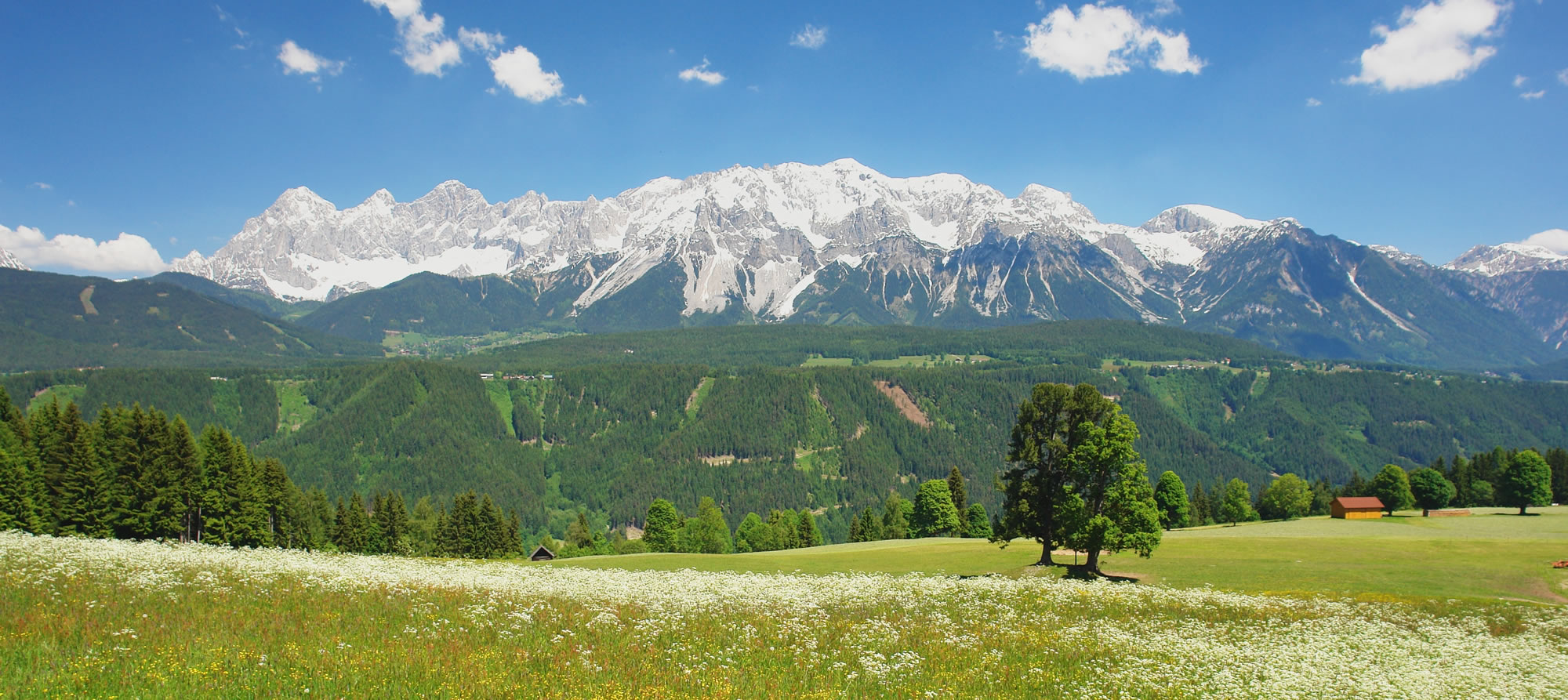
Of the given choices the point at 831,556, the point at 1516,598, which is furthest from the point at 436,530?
the point at 1516,598

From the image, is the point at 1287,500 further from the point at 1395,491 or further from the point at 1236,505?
the point at 1395,491

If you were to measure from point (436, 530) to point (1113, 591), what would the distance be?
79997 millimetres

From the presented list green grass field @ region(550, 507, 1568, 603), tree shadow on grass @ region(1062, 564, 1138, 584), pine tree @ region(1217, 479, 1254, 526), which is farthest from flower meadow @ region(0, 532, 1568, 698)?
pine tree @ region(1217, 479, 1254, 526)

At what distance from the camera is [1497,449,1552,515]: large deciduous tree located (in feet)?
280

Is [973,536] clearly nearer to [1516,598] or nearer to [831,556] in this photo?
[831,556]

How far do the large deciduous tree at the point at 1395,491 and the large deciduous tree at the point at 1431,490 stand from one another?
2.64 ft

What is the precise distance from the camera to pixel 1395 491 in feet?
313

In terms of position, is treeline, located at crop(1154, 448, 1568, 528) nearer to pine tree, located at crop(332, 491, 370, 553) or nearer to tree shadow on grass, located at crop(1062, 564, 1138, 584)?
tree shadow on grass, located at crop(1062, 564, 1138, 584)

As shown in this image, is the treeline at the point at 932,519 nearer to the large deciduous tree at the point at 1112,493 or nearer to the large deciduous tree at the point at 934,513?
the large deciduous tree at the point at 934,513

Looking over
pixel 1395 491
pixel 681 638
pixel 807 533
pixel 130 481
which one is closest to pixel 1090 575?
pixel 681 638

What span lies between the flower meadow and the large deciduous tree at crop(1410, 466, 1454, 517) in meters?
77.4

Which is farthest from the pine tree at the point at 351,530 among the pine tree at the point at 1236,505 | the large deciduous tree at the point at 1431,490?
the large deciduous tree at the point at 1431,490

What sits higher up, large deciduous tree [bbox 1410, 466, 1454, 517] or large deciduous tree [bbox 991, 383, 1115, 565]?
large deciduous tree [bbox 991, 383, 1115, 565]

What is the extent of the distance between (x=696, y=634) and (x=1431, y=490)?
4274 inches
